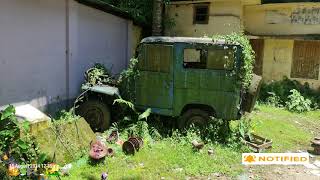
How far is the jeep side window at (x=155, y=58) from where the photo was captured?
990 cm

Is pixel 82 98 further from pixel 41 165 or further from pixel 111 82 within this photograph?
pixel 41 165

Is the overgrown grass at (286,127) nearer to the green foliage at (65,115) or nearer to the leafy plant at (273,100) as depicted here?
the leafy plant at (273,100)

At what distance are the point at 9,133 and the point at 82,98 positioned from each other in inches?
148

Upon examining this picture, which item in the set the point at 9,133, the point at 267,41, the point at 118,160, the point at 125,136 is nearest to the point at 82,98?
the point at 125,136

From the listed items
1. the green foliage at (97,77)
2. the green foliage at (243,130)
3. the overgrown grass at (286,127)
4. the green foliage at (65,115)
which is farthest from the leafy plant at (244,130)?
the green foliage at (65,115)

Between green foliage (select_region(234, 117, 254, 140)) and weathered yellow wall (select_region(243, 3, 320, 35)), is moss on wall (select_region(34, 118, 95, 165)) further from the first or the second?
weathered yellow wall (select_region(243, 3, 320, 35))

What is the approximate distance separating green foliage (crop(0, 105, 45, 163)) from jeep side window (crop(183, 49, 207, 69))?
13.8 ft

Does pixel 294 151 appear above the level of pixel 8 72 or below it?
below

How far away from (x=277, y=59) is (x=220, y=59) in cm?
931

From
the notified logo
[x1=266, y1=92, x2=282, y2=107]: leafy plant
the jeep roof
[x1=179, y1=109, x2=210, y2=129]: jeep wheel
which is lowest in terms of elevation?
the notified logo

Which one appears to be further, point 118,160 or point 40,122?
point 118,160

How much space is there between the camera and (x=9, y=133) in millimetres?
6895

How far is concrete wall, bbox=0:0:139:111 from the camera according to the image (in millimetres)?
9109

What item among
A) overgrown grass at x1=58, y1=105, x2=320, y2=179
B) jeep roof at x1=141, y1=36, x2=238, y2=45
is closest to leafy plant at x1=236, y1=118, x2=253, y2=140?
overgrown grass at x1=58, y1=105, x2=320, y2=179
